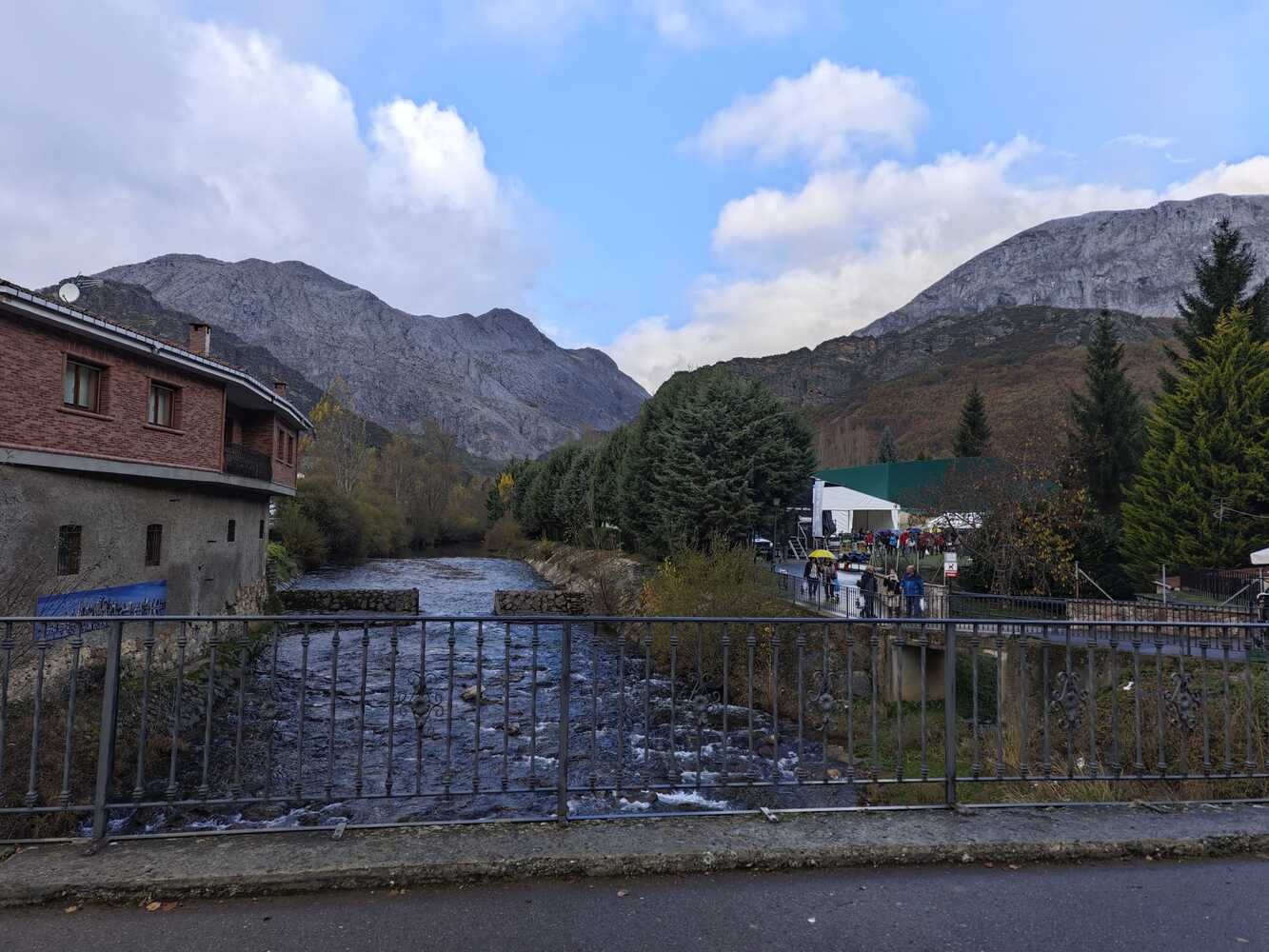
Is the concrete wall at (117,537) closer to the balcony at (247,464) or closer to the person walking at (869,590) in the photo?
the balcony at (247,464)

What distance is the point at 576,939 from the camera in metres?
3.00

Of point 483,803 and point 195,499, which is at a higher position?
point 195,499

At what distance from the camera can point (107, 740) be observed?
3781 millimetres

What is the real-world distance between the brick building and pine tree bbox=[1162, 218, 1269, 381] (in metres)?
32.9

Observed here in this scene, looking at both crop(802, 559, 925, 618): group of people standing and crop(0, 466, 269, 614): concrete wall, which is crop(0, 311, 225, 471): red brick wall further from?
crop(802, 559, 925, 618): group of people standing

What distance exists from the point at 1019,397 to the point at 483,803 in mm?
113917

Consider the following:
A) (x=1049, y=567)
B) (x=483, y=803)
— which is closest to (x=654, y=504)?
(x=1049, y=567)

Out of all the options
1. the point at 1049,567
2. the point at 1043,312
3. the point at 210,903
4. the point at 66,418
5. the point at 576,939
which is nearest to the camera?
the point at 576,939

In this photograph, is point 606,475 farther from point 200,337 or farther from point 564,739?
point 564,739

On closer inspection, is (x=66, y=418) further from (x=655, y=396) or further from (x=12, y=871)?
(x=655, y=396)

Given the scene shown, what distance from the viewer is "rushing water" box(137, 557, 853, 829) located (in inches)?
170

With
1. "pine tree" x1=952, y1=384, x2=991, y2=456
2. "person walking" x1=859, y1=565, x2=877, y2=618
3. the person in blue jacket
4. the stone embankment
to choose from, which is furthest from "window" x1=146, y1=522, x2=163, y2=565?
"pine tree" x1=952, y1=384, x2=991, y2=456

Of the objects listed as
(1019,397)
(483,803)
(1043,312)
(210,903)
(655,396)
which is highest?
(1043,312)

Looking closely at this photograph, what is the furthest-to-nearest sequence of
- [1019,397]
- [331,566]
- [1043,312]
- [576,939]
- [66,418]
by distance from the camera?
[1043,312] → [1019,397] → [331,566] → [66,418] → [576,939]
